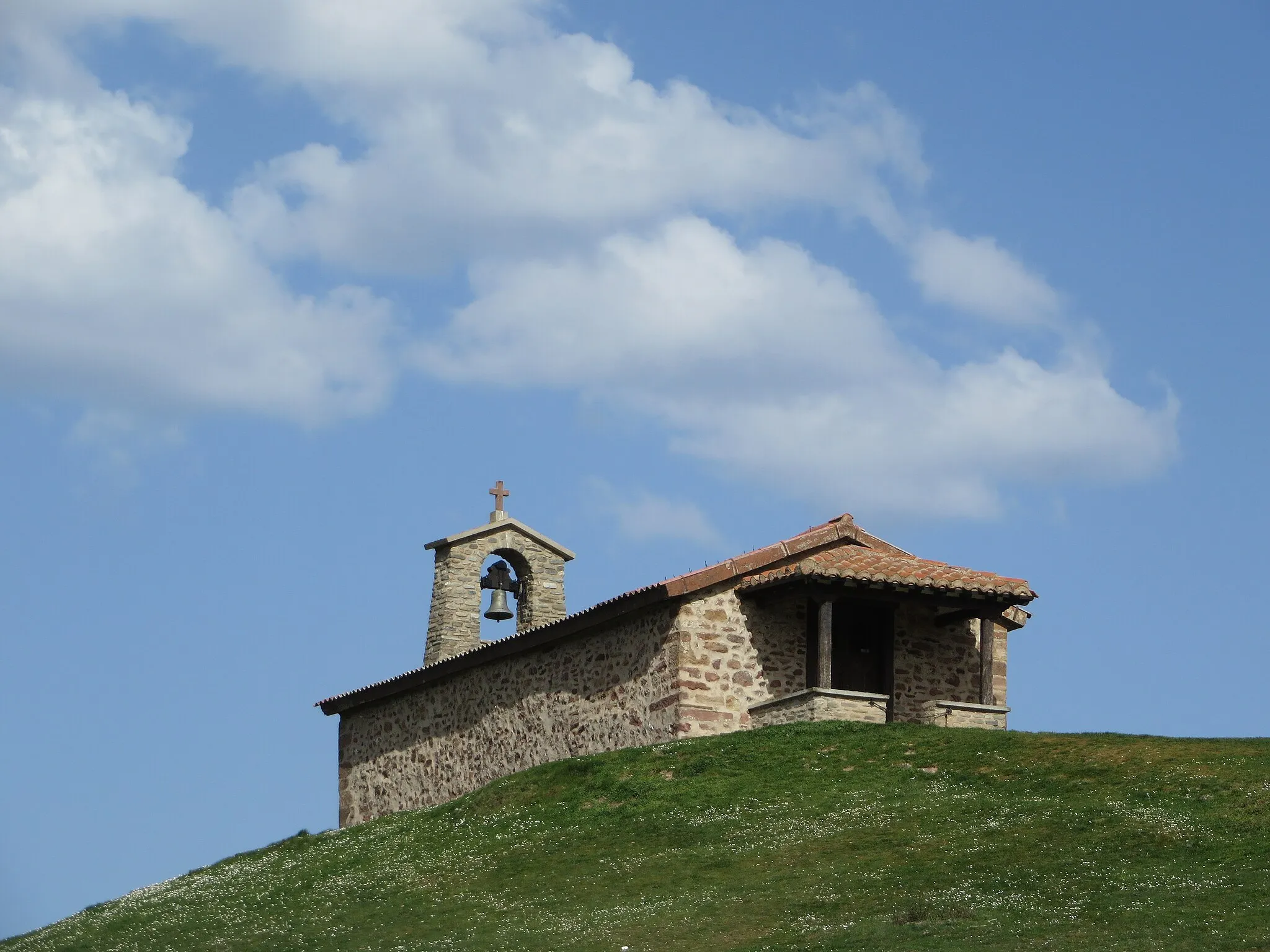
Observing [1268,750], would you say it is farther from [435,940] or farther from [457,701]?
[457,701]

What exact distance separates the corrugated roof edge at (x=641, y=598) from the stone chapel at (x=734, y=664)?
0.03m

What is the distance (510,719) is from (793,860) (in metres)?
13.2

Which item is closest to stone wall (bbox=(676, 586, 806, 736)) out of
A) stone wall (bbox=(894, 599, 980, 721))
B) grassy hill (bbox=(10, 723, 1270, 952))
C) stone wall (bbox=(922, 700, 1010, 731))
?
grassy hill (bbox=(10, 723, 1270, 952))

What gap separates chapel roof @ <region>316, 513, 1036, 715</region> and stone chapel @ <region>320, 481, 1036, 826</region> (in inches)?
Answer: 1.5

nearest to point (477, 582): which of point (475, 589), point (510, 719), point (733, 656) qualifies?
point (475, 589)

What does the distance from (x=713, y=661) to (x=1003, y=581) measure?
543 cm

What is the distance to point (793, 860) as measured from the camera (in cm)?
2523

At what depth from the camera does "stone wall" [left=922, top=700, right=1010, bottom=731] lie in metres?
34.4

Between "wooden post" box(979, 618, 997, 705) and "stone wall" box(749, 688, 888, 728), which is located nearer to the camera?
"stone wall" box(749, 688, 888, 728)

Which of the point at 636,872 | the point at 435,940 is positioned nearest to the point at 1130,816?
the point at 636,872

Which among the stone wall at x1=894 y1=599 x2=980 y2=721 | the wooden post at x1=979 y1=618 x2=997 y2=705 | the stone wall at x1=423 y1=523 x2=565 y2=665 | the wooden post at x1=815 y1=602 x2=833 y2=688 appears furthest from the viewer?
the stone wall at x1=423 y1=523 x2=565 y2=665

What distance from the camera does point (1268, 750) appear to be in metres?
28.0

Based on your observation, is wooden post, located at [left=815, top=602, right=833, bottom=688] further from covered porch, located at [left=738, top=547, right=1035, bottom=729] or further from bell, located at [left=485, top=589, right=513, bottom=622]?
bell, located at [left=485, top=589, right=513, bottom=622]

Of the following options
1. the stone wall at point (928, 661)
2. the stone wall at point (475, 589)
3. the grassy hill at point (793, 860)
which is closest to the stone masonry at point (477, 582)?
the stone wall at point (475, 589)
